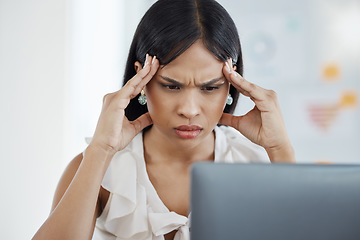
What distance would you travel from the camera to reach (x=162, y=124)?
1.24 m

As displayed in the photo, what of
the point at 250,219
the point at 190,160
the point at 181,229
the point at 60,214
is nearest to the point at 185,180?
the point at 190,160

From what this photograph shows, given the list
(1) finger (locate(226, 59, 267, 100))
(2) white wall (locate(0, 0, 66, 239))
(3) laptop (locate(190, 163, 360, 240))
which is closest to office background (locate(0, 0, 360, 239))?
(2) white wall (locate(0, 0, 66, 239))

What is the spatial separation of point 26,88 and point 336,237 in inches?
86.6

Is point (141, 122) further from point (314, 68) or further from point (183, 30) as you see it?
point (314, 68)

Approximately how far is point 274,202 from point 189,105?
2.18 feet

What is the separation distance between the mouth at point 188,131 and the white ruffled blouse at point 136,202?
0.23 metres

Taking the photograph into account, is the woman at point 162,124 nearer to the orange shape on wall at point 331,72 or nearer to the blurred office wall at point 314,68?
the blurred office wall at point 314,68

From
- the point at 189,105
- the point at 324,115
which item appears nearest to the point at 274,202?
the point at 189,105

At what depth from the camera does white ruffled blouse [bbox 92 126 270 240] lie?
1.22 metres

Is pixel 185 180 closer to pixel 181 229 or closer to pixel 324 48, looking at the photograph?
pixel 181 229

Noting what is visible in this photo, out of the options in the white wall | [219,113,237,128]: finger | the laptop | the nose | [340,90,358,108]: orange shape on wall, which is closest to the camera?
the laptop

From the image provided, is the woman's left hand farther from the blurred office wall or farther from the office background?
the blurred office wall

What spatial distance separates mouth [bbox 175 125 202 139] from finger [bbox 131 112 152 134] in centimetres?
19

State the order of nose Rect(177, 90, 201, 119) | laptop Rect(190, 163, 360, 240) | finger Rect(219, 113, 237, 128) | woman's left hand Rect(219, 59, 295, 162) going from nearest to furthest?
laptop Rect(190, 163, 360, 240), nose Rect(177, 90, 201, 119), woman's left hand Rect(219, 59, 295, 162), finger Rect(219, 113, 237, 128)
